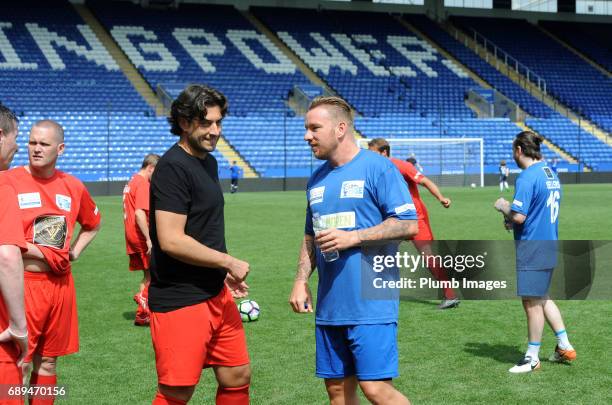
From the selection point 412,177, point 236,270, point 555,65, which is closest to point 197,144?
point 236,270

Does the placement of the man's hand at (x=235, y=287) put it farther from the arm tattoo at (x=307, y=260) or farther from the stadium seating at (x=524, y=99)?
the stadium seating at (x=524, y=99)

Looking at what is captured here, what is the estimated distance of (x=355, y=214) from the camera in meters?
3.99

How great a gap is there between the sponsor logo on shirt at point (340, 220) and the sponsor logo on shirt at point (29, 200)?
1.73 meters

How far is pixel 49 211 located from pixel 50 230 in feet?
0.37

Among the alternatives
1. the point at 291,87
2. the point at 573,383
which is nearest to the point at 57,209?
the point at 573,383

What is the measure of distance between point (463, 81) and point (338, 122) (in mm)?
48471

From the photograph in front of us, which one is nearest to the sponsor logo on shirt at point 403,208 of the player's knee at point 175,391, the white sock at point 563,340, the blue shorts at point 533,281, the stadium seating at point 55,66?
the player's knee at point 175,391

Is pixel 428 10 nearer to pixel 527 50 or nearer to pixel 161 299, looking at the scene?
pixel 527 50

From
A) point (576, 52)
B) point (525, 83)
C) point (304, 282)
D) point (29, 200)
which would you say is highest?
point (576, 52)

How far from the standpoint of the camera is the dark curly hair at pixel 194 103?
12.8 feet

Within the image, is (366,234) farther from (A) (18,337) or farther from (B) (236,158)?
(B) (236,158)

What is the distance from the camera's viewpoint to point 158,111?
136 ft

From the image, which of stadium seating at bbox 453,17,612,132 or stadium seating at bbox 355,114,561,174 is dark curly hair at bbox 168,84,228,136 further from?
stadium seating at bbox 453,17,612,132

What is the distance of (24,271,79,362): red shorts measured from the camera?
4.40 metres
